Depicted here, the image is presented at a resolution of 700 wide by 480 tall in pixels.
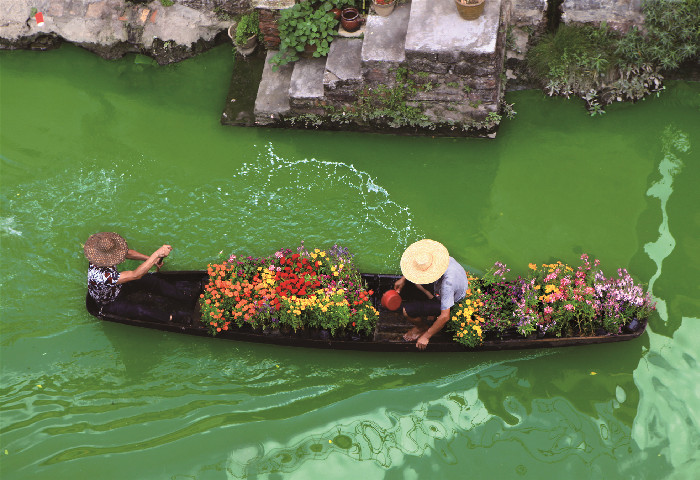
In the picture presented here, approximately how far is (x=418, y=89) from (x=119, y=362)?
A: 15.0 feet

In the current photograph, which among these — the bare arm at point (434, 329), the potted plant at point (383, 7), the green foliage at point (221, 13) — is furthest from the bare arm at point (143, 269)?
the green foliage at point (221, 13)

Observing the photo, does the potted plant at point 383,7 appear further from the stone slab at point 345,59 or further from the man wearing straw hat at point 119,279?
the man wearing straw hat at point 119,279

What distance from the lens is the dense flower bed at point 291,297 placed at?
7812 mm

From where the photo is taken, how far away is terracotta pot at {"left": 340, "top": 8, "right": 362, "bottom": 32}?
953 centimetres

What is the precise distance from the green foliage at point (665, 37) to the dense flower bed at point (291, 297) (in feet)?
14.7

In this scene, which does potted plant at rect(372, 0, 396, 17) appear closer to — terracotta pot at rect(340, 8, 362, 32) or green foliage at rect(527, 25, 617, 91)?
terracotta pot at rect(340, 8, 362, 32)

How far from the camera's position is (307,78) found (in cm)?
957

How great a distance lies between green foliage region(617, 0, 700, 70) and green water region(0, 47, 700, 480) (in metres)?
0.56

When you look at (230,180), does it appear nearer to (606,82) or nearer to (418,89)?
(418,89)

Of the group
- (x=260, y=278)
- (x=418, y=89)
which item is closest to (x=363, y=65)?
(x=418, y=89)

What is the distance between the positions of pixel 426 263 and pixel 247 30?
14.3ft

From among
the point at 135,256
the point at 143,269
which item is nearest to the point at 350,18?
the point at 135,256

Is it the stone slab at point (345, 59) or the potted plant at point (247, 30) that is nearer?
the stone slab at point (345, 59)

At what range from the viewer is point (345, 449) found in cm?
767
